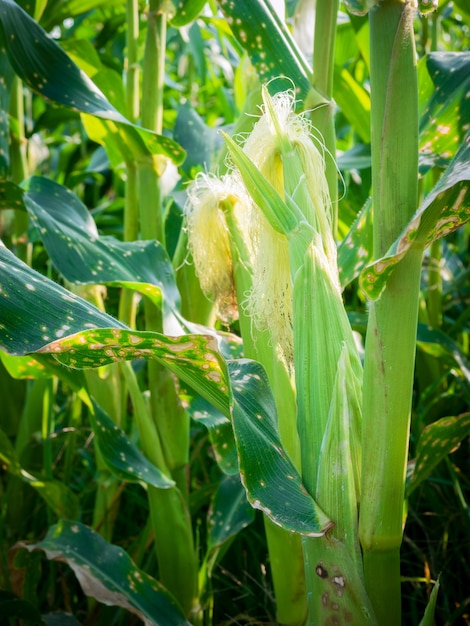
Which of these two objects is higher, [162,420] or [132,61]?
[132,61]

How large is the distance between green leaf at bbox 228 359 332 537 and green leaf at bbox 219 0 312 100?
453 millimetres

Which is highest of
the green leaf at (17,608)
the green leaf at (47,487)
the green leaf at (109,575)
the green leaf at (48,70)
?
the green leaf at (48,70)

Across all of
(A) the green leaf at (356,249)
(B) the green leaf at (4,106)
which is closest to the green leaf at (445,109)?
(A) the green leaf at (356,249)

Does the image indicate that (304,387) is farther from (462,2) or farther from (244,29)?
(462,2)

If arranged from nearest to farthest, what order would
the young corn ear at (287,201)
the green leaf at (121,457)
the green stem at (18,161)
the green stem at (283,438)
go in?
the young corn ear at (287,201) → the green stem at (283,438) → the green leaf at (121,457) → the green stem at (18,161)

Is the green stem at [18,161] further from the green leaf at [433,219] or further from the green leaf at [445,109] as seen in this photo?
the green leaf at [433,219]

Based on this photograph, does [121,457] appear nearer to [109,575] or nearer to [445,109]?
[109,575]

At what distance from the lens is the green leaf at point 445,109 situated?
36.3 inches

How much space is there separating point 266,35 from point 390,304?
47cm

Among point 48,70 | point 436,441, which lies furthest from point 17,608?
point 48,70

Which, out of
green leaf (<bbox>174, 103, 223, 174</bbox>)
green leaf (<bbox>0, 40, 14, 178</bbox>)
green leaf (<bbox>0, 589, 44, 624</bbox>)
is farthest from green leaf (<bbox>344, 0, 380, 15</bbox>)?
green leaf (<bbox>0, 589, 44, 624</bbox>)

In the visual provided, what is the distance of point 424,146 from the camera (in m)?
0.96

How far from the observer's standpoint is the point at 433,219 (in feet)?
2.04

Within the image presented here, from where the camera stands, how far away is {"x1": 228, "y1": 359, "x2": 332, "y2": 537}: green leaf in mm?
637
